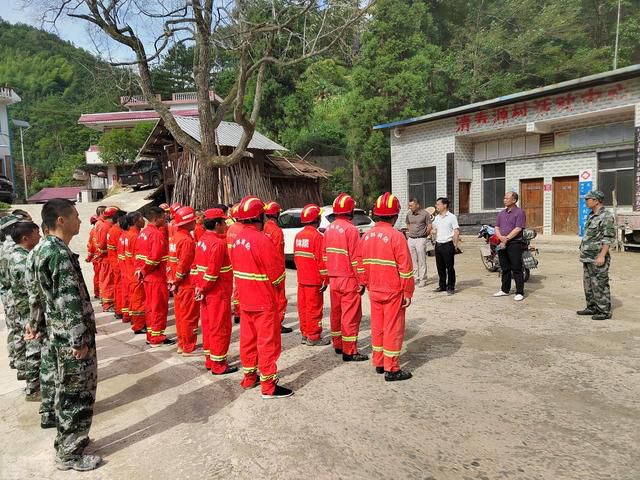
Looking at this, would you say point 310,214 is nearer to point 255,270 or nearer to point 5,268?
point 255,270

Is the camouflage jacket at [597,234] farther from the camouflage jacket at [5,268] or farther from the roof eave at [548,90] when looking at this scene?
the roof eave at [548,90]

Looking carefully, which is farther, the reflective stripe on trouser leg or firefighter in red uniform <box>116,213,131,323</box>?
firefighter in red uniform <box>116,213,131,323</box>

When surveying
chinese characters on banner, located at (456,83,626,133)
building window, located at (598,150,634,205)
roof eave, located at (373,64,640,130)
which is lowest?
building window, located at (598,150,634,205)

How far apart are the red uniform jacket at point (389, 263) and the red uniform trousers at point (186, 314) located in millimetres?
2222

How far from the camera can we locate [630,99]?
13.7 meters

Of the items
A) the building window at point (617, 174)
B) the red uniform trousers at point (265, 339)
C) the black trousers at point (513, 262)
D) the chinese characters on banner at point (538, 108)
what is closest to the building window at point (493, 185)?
the chinese characters on banner at point (538, 108)

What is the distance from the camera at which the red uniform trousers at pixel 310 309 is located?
5590 mm

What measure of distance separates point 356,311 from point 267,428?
1808mm

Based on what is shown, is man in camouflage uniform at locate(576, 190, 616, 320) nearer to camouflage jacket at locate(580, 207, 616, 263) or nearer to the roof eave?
camouflage jacket at locate(580, 207, 616, 263)

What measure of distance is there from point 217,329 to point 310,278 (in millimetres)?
1345

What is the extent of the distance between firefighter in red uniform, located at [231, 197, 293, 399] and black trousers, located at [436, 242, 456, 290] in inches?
187

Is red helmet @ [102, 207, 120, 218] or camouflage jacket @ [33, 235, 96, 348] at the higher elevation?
red helmet @ [102, 207, 120, 218]

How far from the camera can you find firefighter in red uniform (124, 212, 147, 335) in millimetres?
6555

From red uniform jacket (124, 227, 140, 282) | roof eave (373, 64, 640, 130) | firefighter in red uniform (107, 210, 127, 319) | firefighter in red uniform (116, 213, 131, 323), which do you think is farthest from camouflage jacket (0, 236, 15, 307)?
roof eave (373, 64, 640, 130)
